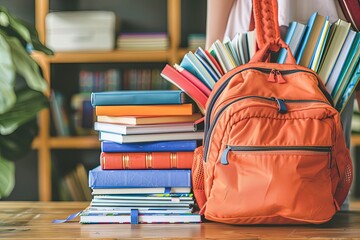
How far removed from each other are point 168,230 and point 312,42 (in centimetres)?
48

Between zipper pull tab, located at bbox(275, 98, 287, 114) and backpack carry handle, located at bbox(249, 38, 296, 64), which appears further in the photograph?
backpack carry handle, located at bbox(249, 38, 296, 64)

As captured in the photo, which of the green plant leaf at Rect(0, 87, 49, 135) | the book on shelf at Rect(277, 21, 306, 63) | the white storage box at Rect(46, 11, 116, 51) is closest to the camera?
the book on shelf at Rect(277, 21, 306, 63)

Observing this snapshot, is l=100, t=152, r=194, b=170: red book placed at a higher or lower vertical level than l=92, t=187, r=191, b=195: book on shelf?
higher

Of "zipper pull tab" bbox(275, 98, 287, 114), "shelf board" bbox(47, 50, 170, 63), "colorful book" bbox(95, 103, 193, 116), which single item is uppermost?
"shelf board" bbox(47, 50, 170, 63)

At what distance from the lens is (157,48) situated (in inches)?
128

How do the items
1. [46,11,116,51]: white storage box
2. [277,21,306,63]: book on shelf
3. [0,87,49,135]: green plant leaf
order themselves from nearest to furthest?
[277,21,306,63]: book on shelf → [0,87,49,135]: green plant leaf → [46,11,116,51]: white storage box

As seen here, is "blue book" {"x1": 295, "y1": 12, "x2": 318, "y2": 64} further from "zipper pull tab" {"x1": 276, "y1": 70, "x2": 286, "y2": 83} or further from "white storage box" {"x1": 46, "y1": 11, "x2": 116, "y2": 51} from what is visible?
"white storage box" {"x1": 46, "y1": 11, "x2": 116, "y2": 51}

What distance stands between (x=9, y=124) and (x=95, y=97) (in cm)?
62

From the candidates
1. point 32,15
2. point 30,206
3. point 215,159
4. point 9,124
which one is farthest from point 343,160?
point 32,15

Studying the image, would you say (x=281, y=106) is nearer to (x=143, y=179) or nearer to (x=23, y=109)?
(x=143, y=179)

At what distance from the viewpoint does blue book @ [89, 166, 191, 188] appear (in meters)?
1.23

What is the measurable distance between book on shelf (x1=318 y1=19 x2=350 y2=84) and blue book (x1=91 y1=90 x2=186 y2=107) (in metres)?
0.29

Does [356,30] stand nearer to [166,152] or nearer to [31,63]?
[166,152]

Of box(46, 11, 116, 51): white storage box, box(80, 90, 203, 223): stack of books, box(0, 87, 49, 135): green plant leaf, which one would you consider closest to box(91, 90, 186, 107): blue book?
box(80, 90, 203, 223): stack of books
